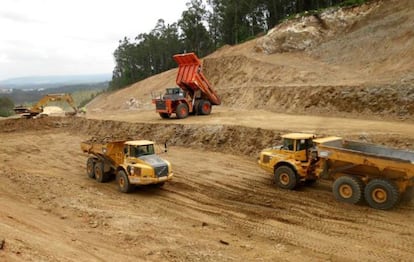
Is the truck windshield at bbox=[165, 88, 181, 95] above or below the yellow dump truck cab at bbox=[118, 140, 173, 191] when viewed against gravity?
above

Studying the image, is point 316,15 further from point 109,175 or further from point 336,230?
point 336,230

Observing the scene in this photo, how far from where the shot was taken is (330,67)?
2603 centimetres

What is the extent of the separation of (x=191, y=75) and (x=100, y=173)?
9.59 meters

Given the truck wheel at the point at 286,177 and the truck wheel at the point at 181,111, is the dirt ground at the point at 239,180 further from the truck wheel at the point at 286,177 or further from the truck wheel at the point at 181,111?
the truck wheel at the point at 181,111

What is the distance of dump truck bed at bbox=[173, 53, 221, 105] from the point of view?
2181 cm

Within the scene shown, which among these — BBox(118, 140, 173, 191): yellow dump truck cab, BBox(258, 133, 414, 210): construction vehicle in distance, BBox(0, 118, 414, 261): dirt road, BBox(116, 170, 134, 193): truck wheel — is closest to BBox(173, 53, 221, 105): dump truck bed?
BBox(0, 118, 414, 261): dirt road

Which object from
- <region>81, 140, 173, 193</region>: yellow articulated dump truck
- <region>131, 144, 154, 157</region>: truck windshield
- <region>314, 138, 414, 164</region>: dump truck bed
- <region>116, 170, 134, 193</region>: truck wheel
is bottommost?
<region>116, 170, 134, 193</region>: truck wheel

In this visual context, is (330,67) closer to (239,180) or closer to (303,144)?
(303,144)

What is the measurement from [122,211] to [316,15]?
83.7 ft

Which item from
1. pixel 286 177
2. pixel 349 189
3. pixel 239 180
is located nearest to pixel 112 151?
pixel 239 180

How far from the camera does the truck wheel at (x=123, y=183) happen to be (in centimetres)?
1259

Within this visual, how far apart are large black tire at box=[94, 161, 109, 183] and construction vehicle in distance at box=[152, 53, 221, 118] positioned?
8073mm

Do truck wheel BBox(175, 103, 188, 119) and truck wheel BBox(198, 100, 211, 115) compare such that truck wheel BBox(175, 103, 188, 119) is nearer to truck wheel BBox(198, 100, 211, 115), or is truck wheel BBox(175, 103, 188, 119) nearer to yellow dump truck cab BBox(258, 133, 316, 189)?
truck wheel BBox(198, 100, 211, 115)

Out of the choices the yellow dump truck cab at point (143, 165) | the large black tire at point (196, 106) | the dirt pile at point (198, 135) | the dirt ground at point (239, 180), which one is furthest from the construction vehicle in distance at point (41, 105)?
the yellow dump truck cab at point (143, 165)
